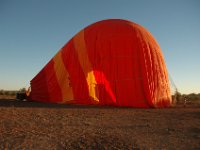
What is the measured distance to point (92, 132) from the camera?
827cm

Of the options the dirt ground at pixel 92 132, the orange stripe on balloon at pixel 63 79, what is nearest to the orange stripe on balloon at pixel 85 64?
the orange stripe on balloon at pixel 63 79

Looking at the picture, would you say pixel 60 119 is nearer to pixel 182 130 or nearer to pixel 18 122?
pixel 18 122

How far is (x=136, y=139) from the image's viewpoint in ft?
25.2

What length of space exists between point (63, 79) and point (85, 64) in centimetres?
154

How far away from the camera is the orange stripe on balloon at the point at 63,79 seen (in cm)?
1642

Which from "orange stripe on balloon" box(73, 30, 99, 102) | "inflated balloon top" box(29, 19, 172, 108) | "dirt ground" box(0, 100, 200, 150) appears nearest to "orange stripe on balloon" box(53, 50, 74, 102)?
"inflated balloon top" box(29, 19, 172, 108)

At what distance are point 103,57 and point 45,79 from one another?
3773 millimetres

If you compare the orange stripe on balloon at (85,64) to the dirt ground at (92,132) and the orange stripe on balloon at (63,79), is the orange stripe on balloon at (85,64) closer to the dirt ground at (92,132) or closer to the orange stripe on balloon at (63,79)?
the orange stripe on balloon at (63,79)

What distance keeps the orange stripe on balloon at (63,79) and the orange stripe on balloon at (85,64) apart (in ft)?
3.54

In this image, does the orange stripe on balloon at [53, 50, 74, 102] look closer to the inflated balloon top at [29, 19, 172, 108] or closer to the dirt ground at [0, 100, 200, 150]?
the inflated balloon top at [29, 19, 172, 108]

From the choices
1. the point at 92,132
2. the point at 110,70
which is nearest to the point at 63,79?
the point at 110,70

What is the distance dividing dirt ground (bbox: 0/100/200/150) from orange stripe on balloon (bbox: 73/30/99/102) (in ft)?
15.8

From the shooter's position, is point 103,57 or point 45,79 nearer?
point 103,57

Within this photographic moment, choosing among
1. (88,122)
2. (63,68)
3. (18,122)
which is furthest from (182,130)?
(63,68)
